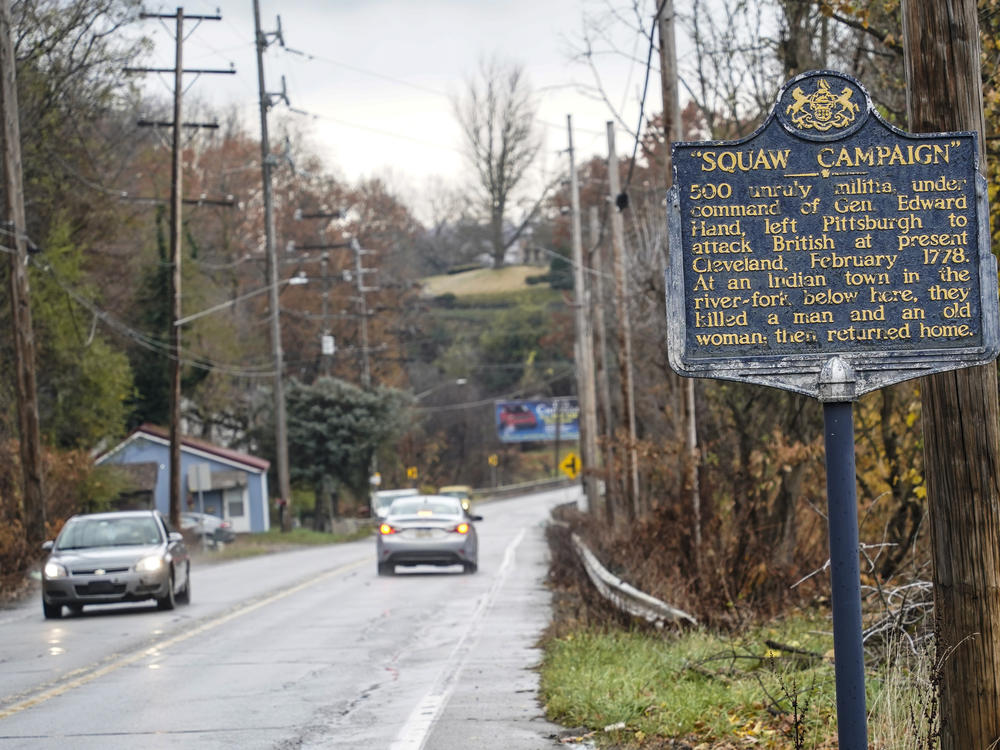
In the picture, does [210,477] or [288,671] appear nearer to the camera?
[288,671]

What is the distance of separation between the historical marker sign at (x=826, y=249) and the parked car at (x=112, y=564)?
14.5 metres

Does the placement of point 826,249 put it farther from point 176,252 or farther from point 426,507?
point 176,252

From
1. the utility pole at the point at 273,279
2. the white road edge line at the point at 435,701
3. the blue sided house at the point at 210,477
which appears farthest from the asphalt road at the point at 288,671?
the blue sided house at the point at 210,477

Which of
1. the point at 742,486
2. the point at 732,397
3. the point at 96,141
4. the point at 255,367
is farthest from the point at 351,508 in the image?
the point at 742,486

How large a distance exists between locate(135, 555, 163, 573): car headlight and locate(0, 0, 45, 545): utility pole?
9.67 m

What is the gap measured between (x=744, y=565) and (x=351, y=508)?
63.5 metres

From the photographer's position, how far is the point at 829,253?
697 cm

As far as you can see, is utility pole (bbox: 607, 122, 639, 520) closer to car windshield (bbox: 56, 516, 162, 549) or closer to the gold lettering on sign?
car windshield (bbox: 56, 516, 162, 549)

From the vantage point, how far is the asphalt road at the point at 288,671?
10.1 m

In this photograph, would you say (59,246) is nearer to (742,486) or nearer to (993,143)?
(742,486)

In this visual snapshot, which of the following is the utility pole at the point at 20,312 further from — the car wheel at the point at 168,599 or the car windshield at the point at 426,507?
the car wheel at the point at 168,599

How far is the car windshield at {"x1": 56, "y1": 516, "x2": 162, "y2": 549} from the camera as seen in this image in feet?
67.8

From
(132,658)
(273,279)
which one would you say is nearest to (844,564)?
(132,658)

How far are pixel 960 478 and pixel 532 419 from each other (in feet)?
276
